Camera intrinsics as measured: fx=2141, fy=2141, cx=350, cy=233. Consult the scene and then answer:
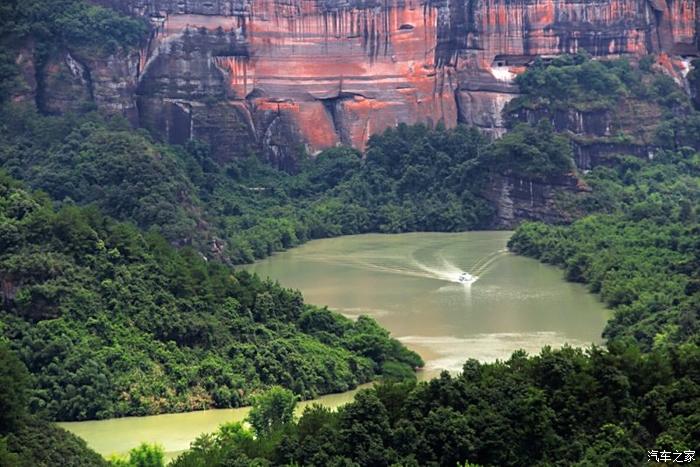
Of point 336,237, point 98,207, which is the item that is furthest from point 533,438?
point 336,237

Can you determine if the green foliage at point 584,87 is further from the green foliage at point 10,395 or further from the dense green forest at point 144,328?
the green foliage at point 10,395

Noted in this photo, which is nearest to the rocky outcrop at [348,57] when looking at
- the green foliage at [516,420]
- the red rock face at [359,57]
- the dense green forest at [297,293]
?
the red rock face at [359,57]

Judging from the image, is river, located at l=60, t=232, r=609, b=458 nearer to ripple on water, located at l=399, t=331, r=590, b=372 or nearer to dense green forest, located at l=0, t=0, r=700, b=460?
ripple on water, located at l=399, t=331, r=590, b=372

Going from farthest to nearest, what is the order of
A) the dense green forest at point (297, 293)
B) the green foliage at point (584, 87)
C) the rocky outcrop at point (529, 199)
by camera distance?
the green foliage at point (584, 87), the rocky outcrop at point (529, 199), the dense green forest at point (297, 293)

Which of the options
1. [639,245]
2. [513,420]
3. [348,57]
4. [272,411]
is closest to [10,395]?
[272,411]

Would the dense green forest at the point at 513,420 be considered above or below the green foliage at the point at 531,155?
above

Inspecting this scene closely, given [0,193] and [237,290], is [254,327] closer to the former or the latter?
[237,290]

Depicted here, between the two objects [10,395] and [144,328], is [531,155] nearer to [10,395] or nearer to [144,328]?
[144,328]

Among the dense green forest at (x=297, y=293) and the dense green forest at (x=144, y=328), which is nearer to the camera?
the dense green forest at (x=297, y=293)
